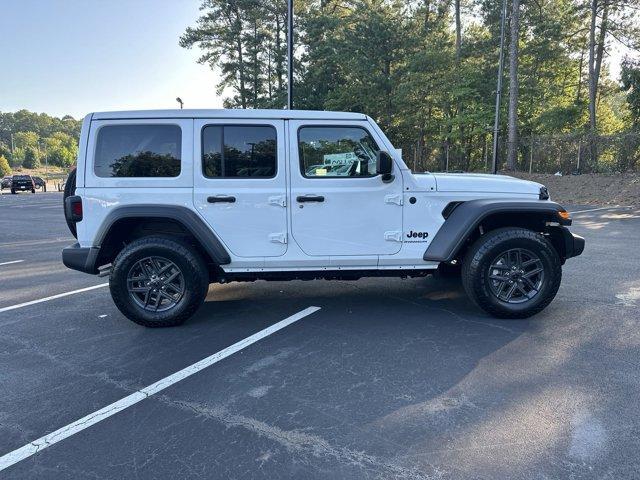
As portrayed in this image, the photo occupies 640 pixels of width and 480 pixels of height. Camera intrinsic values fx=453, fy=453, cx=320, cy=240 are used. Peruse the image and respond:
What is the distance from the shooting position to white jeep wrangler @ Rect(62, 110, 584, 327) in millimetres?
4238

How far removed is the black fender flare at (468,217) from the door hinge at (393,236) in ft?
0.98

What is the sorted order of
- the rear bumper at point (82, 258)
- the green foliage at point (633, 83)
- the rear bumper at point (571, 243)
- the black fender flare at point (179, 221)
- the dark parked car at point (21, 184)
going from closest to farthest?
the black fender flare at point (179, 221)
the rear bumper at point (82, 258)
the rear bumper at point (571, 243)
the green foliage at point (633, 83)
the dark parked car at point (21, 184)

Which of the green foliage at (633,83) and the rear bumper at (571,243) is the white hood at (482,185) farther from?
the green foliage at (633,83)

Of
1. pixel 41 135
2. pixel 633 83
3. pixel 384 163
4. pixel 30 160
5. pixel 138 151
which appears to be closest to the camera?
pixel 384 163

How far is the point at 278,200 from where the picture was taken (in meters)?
4.29

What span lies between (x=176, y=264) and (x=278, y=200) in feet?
3.70

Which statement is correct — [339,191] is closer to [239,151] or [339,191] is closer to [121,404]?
[239,151]

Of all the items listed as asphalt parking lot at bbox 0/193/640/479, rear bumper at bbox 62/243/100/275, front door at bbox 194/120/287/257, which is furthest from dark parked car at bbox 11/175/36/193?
front door at bbox 194/120/287/257

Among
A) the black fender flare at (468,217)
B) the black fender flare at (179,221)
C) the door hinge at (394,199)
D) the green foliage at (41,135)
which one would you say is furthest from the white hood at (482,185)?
the green foliage at (41,135)

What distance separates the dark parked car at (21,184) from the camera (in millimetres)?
35500

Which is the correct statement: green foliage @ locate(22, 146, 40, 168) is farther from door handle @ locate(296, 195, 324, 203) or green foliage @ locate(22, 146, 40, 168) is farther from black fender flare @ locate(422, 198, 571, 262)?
black fender flare @ locate(422, 198, 571, 262)

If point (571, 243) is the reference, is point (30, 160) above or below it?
above

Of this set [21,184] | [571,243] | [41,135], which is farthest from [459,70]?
[41,135]

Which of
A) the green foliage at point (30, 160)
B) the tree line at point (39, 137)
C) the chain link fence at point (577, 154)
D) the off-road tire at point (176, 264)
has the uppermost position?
the tree line at point (39, 137)
